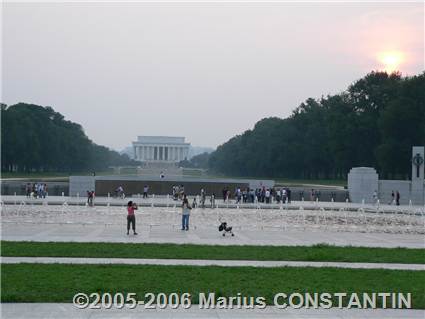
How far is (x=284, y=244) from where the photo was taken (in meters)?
20.6

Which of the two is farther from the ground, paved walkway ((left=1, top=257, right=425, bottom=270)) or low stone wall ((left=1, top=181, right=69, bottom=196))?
low stone wall ((left=1, top=181, right=69, bottom=196))

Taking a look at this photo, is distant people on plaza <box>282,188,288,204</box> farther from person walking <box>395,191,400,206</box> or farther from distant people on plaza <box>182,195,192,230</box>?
distant people on plaza <box>182,195,192,230</box>

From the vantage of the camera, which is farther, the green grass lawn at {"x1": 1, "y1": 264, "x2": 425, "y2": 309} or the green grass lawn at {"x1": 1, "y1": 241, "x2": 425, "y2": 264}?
the green grass lawn at {"x1": 1, "y1": 241, "x2": 425, "y2": 264}

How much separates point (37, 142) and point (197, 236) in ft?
255

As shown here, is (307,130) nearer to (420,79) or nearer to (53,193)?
(420,79)

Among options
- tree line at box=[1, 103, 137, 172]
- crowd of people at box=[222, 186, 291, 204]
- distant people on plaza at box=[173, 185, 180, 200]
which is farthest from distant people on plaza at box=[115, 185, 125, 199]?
tree line at box=[1, 103, 137, 172]

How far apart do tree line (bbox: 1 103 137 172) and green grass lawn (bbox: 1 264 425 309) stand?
76967mm

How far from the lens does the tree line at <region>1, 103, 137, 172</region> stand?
89.4 meters

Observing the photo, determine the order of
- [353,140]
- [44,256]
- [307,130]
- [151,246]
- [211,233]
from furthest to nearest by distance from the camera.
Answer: [307,130] < [353,140] < [211,233] < [151,246] < [44,256]

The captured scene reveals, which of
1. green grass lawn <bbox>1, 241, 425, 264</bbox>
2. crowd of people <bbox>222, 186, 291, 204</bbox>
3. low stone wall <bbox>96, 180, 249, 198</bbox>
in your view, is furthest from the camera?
low stone wall <bbox>96, 180, 249, 198</bbox>

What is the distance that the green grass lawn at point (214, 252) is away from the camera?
16.5 metres

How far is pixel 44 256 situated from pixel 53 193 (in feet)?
124

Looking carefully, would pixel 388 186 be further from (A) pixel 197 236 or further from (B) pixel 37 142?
(B) pixel 37 142

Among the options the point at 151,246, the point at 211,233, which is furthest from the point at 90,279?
the point at 211,233
